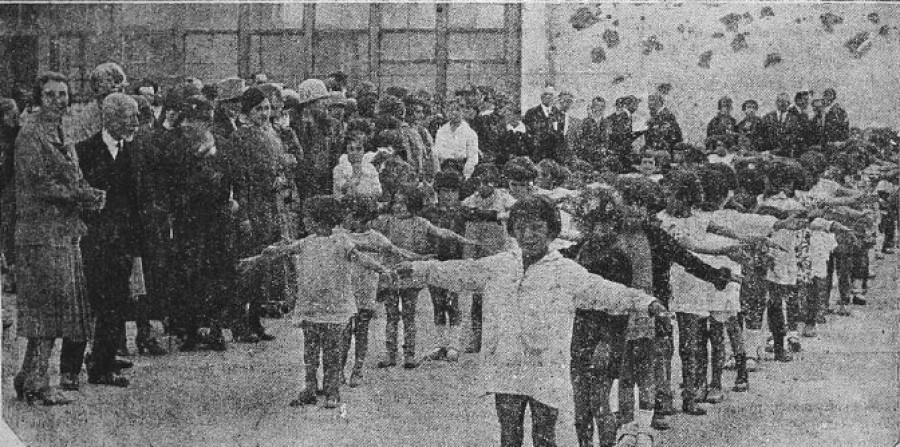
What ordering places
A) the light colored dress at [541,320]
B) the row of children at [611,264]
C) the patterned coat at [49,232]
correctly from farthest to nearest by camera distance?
the patterned coat at [49,232] → the row of children at [611,264] → the light colored dress at [541,320]

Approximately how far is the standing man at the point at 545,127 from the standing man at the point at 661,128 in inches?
14.4

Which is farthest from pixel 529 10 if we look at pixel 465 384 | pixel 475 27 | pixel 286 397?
pixel 286 397

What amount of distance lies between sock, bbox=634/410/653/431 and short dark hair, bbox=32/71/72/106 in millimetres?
2594

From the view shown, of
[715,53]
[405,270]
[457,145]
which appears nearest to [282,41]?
[457,145]

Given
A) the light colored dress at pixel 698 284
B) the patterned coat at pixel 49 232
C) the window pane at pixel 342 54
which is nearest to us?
the light colored dress at pixel 698 284

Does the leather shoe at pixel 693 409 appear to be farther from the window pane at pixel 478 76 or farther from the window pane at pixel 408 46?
the window pane at pixel 408 46

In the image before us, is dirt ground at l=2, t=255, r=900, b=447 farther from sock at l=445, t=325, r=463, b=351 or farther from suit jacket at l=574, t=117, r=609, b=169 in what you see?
suit jacket at l=574, t=117, r=609, b=169

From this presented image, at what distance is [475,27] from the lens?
500 centimetres

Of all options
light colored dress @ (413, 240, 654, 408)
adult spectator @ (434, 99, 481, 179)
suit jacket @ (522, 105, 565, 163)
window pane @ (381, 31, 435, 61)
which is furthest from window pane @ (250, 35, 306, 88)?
light colored dress @ (413, 240, 654, 408)

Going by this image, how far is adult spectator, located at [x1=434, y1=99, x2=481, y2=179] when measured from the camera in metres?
5.00

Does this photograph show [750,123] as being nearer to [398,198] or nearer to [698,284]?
[698,284]

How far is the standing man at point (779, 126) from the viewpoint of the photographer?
16.4ft

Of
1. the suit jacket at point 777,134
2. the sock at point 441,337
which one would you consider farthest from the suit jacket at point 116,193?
the suit jacket at point 777,134

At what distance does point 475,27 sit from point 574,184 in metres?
0.77
